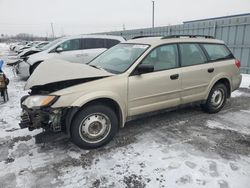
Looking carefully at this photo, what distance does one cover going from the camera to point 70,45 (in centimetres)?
893

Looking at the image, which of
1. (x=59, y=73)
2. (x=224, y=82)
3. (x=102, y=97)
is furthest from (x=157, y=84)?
(x=224, y=82)

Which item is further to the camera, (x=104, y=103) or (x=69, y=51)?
(x=69, y=51)

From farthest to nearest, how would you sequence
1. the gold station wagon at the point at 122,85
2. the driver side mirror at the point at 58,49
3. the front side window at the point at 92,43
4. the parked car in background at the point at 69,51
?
the front side window at the point at 92,43 → the driver side mirror at the point at 58,49 → the parked car in background at the point at 69,51 → the gold station wagon at the point at 122,85

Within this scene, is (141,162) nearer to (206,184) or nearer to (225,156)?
(206,184)

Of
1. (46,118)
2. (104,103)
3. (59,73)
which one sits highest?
(59,73)

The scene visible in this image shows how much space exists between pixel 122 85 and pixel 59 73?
982mm

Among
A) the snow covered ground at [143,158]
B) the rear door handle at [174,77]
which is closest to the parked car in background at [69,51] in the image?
the snow covered ground at [143,158]

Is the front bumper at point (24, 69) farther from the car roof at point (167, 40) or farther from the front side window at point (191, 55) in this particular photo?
the front side window at point (191, 55)

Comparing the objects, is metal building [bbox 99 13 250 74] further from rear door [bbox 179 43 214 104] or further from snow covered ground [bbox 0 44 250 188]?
snow covered ground [bbox 0 44 250 188]

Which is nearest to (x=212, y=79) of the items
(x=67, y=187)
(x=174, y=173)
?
(x=174, y=173)

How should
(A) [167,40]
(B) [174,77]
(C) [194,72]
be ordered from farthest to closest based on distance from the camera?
(C) [194,72] < (A) [167,40] < (B) [174,77]

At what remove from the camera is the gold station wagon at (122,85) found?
320 centimetres

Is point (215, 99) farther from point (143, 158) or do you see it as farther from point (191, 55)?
point (143, 158)

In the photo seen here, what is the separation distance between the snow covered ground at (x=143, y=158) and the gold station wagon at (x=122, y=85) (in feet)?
1.31
